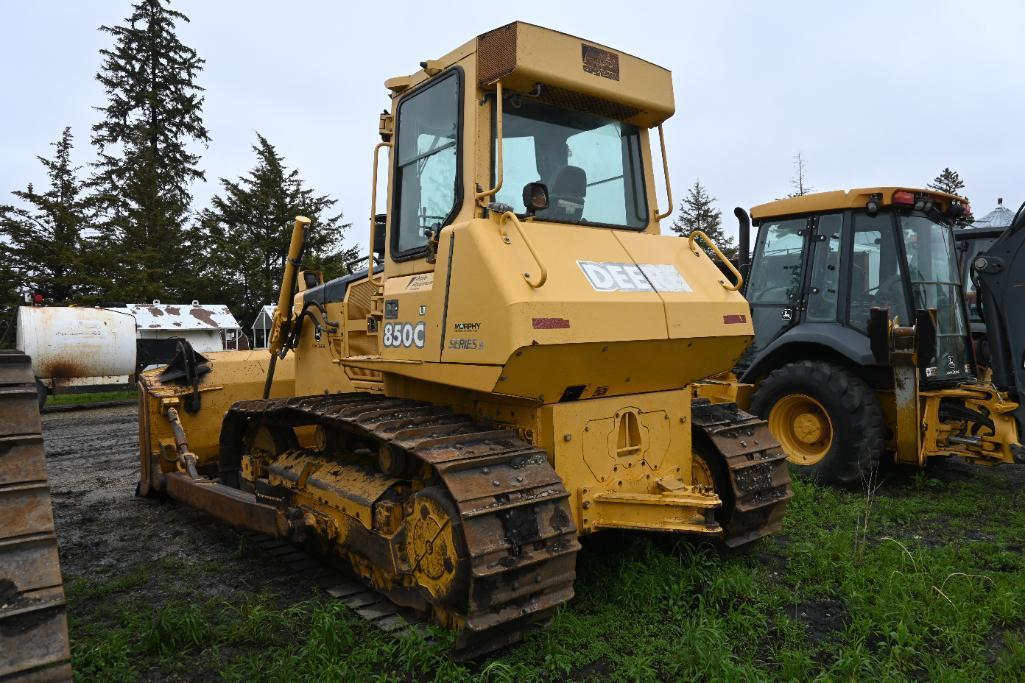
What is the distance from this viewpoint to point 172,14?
93.1 feet

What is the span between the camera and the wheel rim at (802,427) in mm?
6551

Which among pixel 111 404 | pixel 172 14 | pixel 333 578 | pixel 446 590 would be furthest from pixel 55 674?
pixel 172 14

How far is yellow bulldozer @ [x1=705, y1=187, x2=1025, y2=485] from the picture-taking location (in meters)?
5.84

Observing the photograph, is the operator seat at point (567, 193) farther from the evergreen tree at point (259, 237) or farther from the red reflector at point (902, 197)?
the evergreen tree at point (259, 237)

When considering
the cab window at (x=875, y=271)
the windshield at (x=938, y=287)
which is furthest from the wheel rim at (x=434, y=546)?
the windshield at (x=938, y=287)

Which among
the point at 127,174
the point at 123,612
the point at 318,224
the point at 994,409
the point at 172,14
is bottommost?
the point at 123,612

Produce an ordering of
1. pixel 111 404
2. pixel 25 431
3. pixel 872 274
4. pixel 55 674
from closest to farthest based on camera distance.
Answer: pixel 55 674 < pixel 25 431 < pixel 872 274 < pixel 111 404

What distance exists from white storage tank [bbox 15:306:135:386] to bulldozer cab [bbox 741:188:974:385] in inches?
477

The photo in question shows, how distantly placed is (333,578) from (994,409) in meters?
5.18

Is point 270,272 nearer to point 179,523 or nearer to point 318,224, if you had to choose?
point 318,224

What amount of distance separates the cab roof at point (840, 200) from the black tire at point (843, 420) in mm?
1490

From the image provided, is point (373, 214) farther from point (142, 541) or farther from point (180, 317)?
point (180, 317)

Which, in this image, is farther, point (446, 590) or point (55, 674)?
point (446, 590)

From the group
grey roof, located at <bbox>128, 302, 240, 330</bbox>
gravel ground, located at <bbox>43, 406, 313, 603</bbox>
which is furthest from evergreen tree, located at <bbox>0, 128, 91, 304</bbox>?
gravel ground, located at <bbox>43, 406, 313, 603</bbox>
